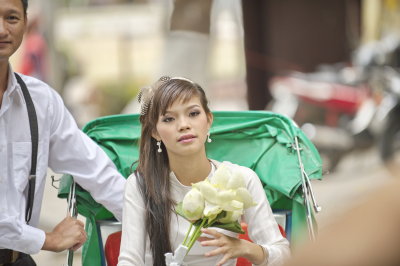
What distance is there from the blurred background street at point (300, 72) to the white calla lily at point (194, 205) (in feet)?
12.6

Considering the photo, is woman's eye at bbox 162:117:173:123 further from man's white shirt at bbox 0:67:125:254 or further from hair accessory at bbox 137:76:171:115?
man's white shirt at bbox 0:67:125:254

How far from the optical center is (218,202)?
7.39 ft

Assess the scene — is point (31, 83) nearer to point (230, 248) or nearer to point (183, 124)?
point (183, 124)

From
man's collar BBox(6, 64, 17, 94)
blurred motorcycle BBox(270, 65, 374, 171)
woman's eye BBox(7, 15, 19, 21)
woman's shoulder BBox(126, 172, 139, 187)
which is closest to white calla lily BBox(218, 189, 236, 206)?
woman's shoulder BBox(126, 172, 139, 187)

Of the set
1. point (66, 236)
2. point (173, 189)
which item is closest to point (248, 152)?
point (173, 189)

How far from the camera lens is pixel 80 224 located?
2.83 metres

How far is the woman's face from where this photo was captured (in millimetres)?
2656

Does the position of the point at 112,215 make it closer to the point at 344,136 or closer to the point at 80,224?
the point at 80,224

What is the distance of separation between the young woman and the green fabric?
38 centimetres

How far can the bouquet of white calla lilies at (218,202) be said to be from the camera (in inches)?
88.9

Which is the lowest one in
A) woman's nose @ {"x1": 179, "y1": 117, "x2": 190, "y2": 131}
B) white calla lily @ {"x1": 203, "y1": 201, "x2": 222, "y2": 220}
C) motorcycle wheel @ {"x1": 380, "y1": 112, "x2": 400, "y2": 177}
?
motorcycle wheel @ {"x1": 380, "y1": 112, "x2": 400, "y2": 177}

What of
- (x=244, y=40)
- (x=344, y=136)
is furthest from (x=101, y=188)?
(x=244, y=40)

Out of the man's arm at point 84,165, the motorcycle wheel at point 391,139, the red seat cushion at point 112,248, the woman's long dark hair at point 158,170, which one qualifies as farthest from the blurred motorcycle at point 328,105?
the woman's long dark hair at point 158,170

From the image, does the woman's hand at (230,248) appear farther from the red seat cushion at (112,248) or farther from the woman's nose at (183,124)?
the red seat cushion at (112,248)
